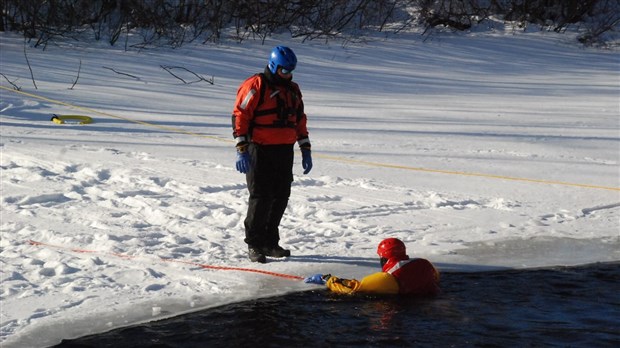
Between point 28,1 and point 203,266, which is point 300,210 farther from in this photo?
point 28,1

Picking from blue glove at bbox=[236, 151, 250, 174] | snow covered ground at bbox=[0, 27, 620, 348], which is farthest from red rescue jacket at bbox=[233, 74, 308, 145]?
snow covered ground at bbox=[0, 27, 620, 348]

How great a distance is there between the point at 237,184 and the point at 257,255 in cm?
247

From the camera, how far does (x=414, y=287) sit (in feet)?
22.1

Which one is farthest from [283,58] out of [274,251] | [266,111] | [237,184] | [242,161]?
[237,184]

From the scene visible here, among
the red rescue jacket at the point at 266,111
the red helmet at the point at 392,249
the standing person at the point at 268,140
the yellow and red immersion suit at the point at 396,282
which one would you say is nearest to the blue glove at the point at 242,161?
the standing person at the point at 268,140

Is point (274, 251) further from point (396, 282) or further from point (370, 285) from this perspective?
point (396, 282)

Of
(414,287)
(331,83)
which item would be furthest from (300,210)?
(331,83)

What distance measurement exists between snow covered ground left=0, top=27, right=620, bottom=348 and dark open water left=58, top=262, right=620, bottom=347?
28 cm

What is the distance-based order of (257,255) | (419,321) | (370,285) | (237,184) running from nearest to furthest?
(419,321) < (370,285) < (257,255) < (237,184)

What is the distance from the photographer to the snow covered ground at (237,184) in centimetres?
705

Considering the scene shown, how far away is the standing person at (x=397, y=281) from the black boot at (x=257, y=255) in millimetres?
713

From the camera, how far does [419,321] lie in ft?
20.5

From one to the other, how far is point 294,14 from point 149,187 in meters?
12.8

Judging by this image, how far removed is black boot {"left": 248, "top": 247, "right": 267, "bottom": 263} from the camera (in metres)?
7.48
